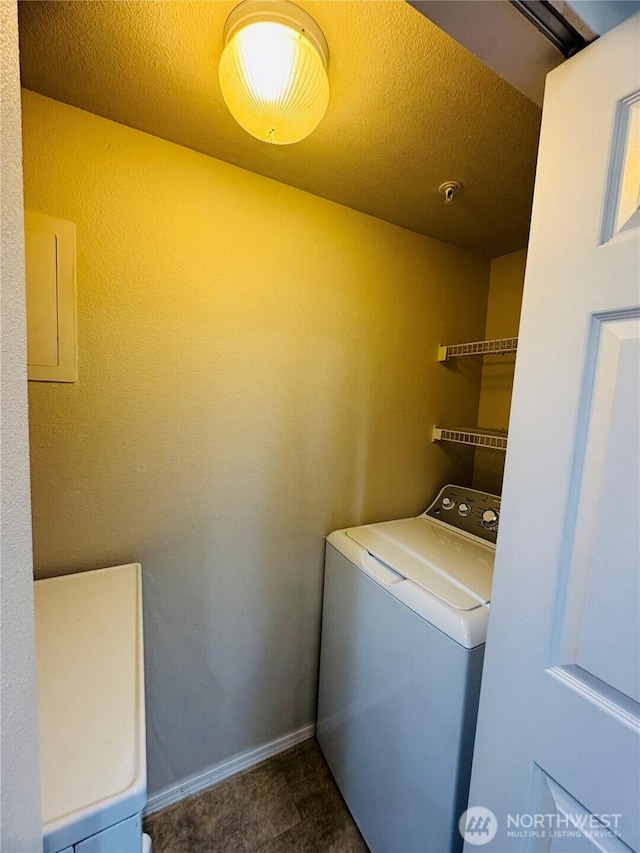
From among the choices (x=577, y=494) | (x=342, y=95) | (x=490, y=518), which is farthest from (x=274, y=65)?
(x=490, y=518)

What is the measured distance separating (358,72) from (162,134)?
636 mm

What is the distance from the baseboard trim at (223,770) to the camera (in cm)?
129

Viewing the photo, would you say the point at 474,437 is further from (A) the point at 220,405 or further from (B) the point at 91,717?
(B) the point at 91,717

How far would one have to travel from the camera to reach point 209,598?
128 centimetres

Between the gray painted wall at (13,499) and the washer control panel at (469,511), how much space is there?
4.45 feet

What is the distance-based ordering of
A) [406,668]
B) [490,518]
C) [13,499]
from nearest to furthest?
1. [13,499]
2. [406,668]
3. [490,518]

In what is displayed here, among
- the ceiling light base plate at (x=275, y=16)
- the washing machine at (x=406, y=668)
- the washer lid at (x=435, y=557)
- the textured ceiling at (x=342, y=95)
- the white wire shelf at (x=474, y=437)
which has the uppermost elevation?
the textured ceiling at (x=342, y=95)

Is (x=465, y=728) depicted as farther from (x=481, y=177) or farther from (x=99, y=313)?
(x=481, y=177)

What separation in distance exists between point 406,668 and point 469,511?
73 centimetres

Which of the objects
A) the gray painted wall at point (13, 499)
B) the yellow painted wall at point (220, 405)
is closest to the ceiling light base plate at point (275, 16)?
the yellow painted wall at point (220, 405)

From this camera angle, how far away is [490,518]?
1.39 metres

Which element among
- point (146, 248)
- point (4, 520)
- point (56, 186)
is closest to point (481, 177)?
point (146, 248)

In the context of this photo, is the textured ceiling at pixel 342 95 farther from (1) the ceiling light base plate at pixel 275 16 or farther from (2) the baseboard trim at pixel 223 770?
(2) the baseboard trim at pixel 223 770

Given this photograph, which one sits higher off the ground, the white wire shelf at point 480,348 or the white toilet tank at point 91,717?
the white wire shelf at point 480,348
